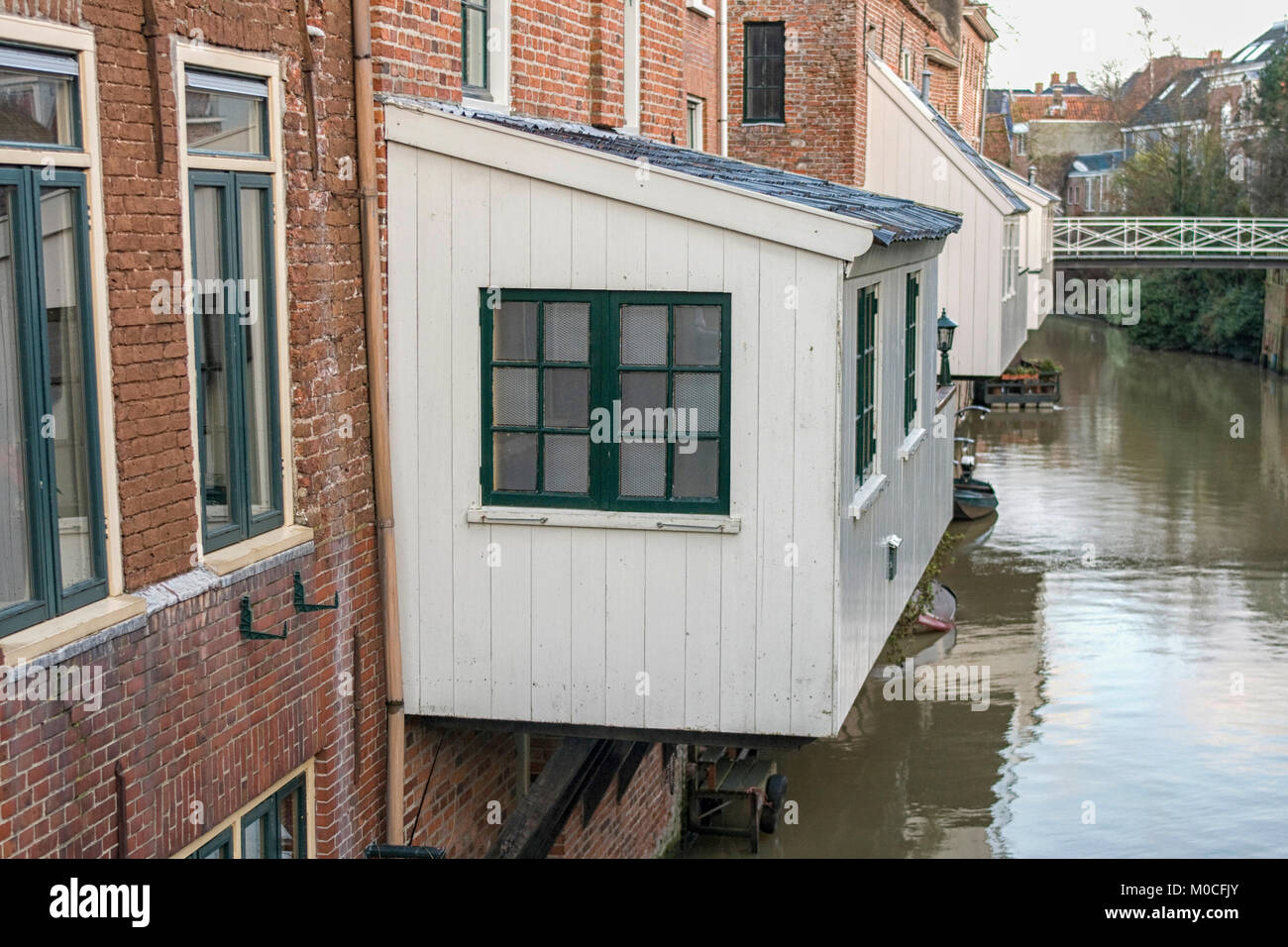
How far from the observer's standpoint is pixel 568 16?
1034 centimetres

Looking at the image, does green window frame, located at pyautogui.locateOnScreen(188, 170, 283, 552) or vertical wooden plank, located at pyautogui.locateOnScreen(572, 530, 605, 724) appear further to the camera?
vertical wooden plank, located at pyautogui.locateOnScreen(572, 530, 605, 724)

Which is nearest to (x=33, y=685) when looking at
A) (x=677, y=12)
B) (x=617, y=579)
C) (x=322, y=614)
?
(x=322, y=614)

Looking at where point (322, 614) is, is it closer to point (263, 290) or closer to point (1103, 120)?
point (263, 290)

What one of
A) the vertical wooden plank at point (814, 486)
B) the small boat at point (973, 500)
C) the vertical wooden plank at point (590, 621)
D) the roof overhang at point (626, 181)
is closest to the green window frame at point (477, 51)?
the roof overhang at point (626, 181)

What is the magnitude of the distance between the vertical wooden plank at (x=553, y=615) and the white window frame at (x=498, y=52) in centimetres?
294

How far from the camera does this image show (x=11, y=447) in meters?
5.23

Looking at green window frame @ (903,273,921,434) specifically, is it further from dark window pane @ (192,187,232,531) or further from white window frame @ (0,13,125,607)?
white window frame @ (0,13,125,607)

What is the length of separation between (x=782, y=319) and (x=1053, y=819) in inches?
371

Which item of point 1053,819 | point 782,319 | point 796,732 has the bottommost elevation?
point 1053,819

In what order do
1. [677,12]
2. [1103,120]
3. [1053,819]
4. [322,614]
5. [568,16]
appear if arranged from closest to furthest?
[322,614], [568,16], [677,12], [1053,819], [1103,120]

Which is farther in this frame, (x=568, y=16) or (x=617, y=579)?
(x=568, y=16)

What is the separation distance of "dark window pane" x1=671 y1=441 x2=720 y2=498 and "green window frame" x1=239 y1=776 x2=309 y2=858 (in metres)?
2.19

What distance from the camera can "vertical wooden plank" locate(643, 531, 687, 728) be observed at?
7.47m

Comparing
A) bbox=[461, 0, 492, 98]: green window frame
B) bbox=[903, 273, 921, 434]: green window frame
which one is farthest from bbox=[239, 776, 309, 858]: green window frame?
bbox=[903, 273, 921, 434]: green window frame
